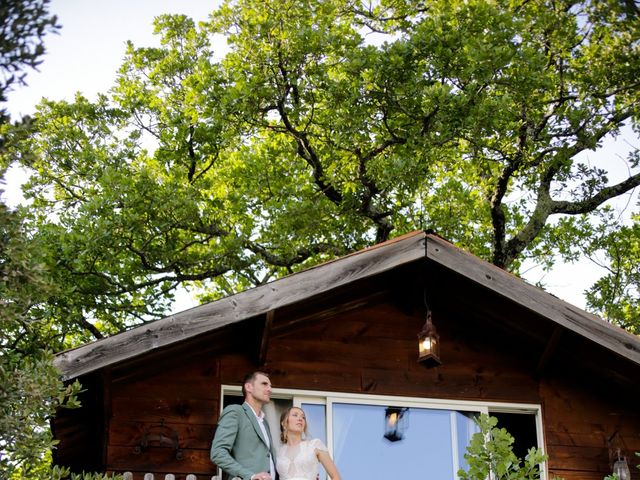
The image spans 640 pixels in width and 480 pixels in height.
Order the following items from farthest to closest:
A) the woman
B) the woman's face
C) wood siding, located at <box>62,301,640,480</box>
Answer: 1. wood siding, located at <box>62,301,640,480</box>
2. the woman's face
3. the woman

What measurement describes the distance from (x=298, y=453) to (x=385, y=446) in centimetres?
124

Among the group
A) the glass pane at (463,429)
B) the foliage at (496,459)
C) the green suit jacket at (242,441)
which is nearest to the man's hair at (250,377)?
the green suit jacket at (242,441)

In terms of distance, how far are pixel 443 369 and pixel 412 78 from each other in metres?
6.79

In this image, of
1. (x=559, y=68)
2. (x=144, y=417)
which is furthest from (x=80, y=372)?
(x=559, y=68)

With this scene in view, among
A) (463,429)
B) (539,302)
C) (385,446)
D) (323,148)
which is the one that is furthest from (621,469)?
(323,148)

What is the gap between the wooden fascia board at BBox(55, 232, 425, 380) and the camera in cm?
861

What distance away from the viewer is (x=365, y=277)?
9562 mm

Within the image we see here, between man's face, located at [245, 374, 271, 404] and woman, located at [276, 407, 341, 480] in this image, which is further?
man's face, located at [245, 374, 271, 404]

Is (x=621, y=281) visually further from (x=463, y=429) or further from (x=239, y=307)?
(x=239, y=307)

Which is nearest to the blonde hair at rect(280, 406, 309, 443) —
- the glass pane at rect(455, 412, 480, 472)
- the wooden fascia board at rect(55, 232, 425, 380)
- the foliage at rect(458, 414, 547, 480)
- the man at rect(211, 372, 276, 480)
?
the man at rect(211, 372, 276, 480)

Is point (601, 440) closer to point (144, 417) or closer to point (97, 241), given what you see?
point (144, 417)

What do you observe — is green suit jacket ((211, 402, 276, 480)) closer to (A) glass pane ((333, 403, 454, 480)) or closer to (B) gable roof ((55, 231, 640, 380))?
(B) gable roof ((55, 231, 640, 380))

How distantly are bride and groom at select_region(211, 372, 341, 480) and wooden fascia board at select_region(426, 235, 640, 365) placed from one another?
200 cm

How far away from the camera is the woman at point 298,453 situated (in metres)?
8.87
